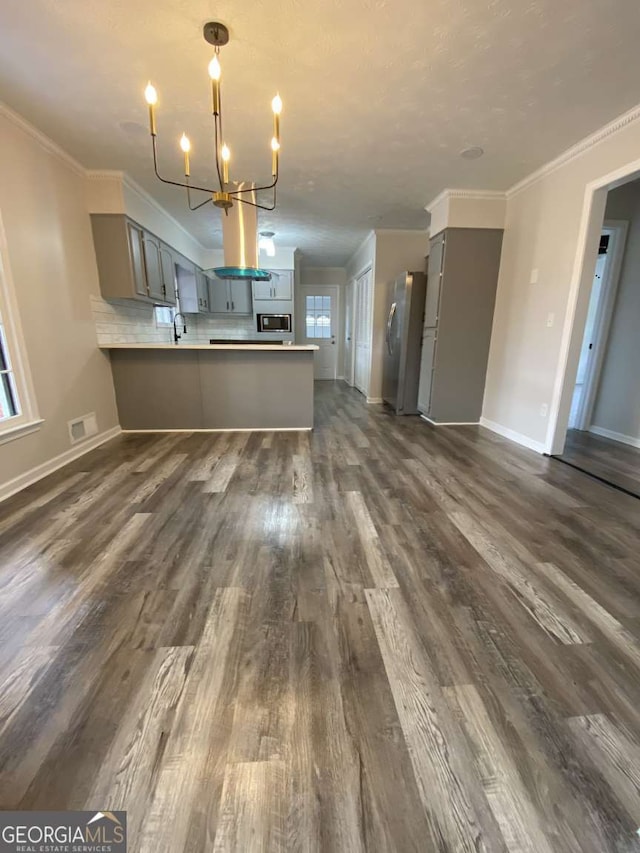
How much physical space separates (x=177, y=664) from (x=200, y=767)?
357 millimetres

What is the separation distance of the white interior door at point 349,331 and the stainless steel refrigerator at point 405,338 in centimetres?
215

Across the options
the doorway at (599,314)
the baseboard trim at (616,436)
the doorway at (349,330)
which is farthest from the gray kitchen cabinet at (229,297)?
the baseboard trim at (616,436)

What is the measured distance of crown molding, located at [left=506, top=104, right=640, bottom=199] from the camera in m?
2.50

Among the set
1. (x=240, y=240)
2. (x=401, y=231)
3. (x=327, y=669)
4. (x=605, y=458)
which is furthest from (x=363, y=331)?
(x=327, y=669)

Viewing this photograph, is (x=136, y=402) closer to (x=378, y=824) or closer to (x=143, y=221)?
(x=143, y=221)

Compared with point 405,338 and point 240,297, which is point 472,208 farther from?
point 240,297

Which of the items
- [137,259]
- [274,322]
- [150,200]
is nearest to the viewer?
[137,259]

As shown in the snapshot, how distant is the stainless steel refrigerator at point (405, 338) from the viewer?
4645mm

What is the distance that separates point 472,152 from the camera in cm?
303

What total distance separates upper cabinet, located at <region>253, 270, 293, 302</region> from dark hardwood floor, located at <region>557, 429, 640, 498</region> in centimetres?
509

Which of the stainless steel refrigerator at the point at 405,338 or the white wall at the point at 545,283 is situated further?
the stainless steel refrigerator at the point at 405,338

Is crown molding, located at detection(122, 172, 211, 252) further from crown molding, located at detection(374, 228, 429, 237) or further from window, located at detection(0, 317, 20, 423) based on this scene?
crown molding, located at detection(374, 228, 429, 237)

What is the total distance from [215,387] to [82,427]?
4.40ft

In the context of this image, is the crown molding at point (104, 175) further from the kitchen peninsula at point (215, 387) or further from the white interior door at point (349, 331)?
the white interior door at point (349, 331)
